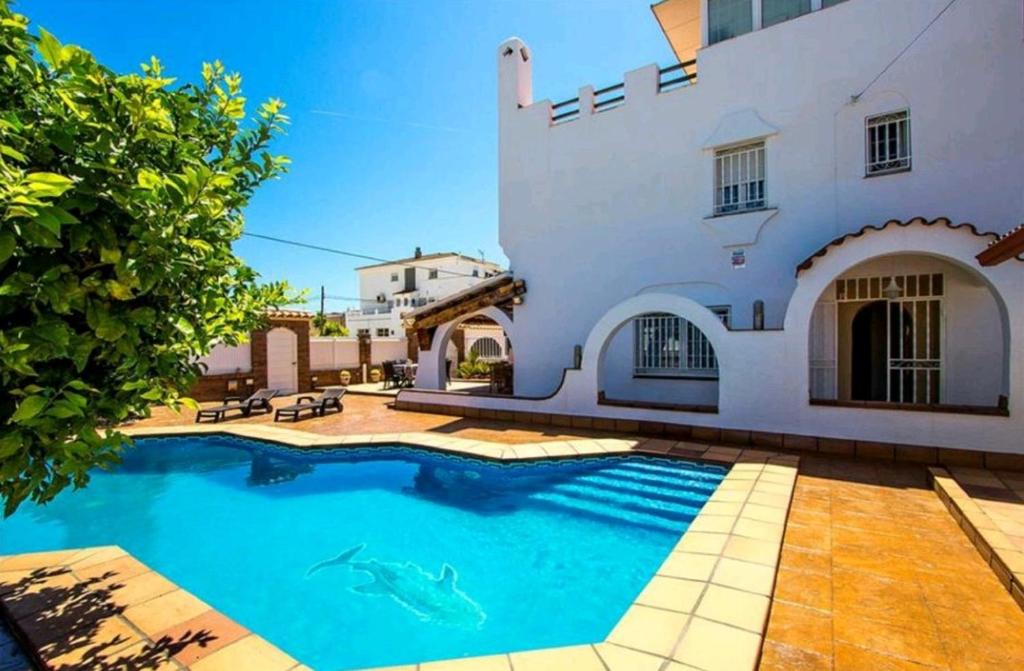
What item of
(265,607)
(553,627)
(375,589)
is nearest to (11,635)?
(265,607)

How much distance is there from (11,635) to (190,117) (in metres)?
4.36

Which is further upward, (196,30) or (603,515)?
(196,30)

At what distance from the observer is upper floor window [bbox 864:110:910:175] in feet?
33.0

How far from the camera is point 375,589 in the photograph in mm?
5617

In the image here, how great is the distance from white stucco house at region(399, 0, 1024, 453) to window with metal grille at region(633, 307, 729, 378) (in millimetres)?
51

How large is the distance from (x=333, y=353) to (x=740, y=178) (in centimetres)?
1842

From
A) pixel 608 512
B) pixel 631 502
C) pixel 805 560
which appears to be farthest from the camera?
pixel 631 502

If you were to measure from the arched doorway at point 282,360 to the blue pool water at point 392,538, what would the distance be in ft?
28.4

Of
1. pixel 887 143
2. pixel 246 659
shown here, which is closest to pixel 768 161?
pixel 887 143

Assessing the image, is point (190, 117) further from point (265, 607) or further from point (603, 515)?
point (603, 515)

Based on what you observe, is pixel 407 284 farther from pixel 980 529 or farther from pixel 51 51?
pixel 51 51

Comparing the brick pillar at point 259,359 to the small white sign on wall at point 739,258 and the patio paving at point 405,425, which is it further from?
the small white sign on wall at point 739,258

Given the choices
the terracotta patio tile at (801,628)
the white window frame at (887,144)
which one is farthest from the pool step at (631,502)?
the white window frame at (887,144)

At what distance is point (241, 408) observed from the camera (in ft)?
48.2
